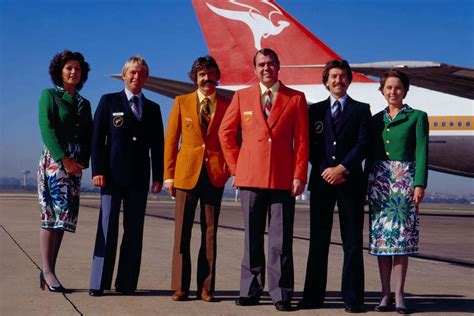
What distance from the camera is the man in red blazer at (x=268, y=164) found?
391cm

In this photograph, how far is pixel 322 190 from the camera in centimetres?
403

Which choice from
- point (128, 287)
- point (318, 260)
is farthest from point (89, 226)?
point (318, 260)

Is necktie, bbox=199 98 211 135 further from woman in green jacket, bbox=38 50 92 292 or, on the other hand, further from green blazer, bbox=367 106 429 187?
green blazer, bbox=367 106 429 187

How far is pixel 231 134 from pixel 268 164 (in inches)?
12.8

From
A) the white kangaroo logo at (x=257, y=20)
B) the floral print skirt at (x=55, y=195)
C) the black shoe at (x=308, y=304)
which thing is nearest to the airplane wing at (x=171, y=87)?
the white kangaroo logo at (x=257, y=20)

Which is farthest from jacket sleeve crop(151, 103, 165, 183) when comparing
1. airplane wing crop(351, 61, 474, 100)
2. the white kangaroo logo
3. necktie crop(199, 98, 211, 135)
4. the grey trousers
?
the white kangaroo logo

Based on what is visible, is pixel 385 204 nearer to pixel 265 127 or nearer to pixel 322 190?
pixel 322 190

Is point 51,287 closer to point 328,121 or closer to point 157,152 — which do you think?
point 157,152

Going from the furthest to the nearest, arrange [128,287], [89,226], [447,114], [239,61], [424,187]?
[239,61], [447,114], [89,226], [128,287], [424,187]

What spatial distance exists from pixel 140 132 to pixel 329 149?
1.33 m

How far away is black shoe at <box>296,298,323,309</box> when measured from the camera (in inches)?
153

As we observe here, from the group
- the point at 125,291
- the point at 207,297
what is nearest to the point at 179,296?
the point at 207,297

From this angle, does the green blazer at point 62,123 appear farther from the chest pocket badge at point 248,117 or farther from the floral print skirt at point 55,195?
the chest pocket badge at point 248,117

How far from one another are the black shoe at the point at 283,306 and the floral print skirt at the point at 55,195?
1528 millimetres
